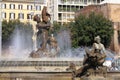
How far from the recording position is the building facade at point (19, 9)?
9662 cm

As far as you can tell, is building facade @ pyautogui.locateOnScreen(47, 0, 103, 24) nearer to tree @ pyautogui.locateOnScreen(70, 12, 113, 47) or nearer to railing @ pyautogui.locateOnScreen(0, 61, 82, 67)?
tree @ pyautogui.locateOnScreen(70, 12, 113, 47)

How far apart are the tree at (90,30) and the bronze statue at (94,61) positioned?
1643 inches

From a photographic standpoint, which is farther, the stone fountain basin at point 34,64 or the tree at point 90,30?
the tree at point 90,30

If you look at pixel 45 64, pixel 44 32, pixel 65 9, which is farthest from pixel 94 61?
pixel 65 9

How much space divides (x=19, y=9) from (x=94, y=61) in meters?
82.1

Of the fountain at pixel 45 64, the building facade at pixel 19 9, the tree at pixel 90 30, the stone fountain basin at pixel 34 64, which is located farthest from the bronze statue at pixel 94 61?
the building facade at pixel 19 9

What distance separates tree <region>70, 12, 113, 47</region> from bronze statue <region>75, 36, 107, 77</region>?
137 feet

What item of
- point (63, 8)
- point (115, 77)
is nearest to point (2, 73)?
point (115, 77)

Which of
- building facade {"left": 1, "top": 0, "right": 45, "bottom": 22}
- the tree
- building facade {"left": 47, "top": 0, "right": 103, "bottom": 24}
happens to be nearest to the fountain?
the tree

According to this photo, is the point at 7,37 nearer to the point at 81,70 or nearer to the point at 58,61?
the point at 58,61

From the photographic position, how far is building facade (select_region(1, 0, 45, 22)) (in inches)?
3804

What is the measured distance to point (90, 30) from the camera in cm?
6125

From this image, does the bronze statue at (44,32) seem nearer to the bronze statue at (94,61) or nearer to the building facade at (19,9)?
the bronze statue at (94,61)

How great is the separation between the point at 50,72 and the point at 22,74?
1.37 metres
